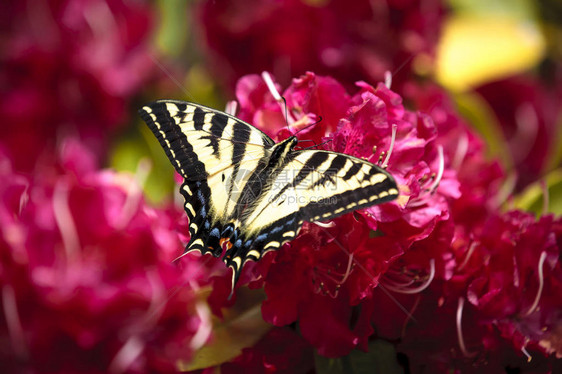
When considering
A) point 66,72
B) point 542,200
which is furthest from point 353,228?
point 66,72

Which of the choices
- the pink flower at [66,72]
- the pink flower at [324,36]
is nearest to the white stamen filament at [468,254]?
the pink flower at [324,36]

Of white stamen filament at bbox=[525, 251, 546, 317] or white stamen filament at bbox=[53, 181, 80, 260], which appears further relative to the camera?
white stamen filament at bbox=[53, 181, 80, 260]

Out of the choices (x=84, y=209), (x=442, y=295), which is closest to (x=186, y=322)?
(x=84, y=209)

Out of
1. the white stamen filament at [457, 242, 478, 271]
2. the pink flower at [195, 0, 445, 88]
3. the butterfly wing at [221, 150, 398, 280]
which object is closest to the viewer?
the butterfly wing at [221, 150, 398, 280]

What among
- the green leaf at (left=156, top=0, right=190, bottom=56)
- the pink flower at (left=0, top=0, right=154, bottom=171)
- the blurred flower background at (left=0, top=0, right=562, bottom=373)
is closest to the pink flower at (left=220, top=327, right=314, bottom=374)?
the blurred flower background at (left=0, top=0, right=562, bottom=373)

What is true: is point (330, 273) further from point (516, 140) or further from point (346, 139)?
point (516, 140)

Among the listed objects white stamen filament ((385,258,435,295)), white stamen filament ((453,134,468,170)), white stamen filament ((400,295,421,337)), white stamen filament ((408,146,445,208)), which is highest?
white stamen filament ((408,146,445,208))

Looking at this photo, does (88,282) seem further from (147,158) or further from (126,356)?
(147,158)

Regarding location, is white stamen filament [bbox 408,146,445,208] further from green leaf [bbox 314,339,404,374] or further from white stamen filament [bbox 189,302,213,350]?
white stamen filament [bbox 189,302,213,350]

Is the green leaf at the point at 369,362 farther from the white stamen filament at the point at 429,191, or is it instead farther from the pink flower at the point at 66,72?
the pink flower at the point at 66,72
